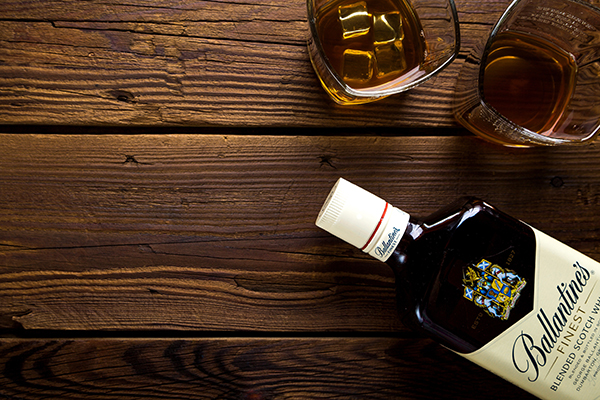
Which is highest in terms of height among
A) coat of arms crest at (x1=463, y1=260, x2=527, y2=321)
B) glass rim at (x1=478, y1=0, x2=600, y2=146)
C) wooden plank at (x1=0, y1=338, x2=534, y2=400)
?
glass rim at (x1=478, y1=0, x2=600, y2=146)

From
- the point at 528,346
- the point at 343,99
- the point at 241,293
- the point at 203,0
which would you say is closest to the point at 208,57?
the point at 203,0

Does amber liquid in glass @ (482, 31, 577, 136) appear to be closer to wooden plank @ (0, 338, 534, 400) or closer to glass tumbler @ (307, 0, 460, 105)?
glass tumbler @ (307, 0, 460, 105)

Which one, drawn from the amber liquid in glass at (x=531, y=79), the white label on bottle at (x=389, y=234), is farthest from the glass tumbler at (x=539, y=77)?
the white label on bottle at (x=389, y=234)

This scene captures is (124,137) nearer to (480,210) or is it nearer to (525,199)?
(480,210)

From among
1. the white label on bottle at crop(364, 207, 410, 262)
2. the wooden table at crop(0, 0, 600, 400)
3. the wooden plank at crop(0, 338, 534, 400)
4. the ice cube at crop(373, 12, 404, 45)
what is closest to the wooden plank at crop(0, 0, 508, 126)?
the wooden table at crop(0, 0, 600, 400)

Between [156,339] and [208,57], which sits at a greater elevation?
[208,57]

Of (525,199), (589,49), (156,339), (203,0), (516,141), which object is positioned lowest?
(156,339)

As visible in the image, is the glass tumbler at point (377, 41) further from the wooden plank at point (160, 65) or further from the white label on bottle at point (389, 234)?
the white label on bottle at point (389, 234)

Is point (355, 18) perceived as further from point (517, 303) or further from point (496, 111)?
point (517, 303)
